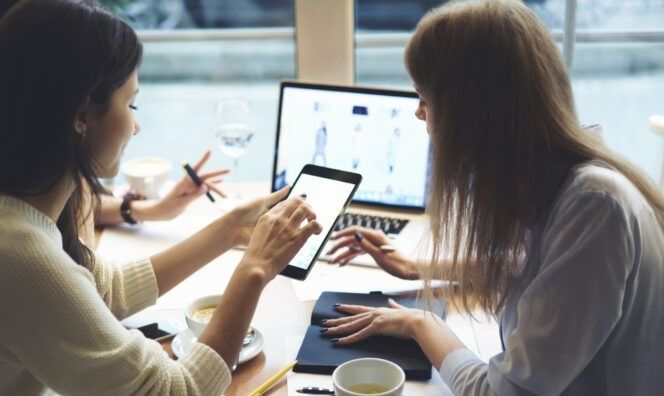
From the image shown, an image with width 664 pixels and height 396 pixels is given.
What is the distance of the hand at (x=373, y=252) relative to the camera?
143cm

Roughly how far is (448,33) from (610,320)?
43 centimetres

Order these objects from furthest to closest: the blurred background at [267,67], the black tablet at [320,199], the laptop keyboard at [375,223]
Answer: the blurred background at [267,67], the laptop keyboard at [375,223], the black tablet at [320,199]

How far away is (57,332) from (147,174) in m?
0.97

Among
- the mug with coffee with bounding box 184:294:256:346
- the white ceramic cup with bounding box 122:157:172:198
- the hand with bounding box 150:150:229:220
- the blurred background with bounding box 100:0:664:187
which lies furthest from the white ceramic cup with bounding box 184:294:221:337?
the blurred background with bounding box 100:0:664:187

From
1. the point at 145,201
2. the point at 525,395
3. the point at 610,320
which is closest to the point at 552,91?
the point at 610,320

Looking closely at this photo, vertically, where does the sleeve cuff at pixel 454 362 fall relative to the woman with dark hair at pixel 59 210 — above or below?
below

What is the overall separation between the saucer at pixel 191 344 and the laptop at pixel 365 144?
0.50 m

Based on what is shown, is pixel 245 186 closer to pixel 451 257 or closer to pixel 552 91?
pixel 451 257

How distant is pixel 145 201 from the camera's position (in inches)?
69.5

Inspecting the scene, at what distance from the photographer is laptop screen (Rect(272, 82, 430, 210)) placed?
1712mm

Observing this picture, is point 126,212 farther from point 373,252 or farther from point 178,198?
point 373,252

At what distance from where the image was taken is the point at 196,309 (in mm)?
1269

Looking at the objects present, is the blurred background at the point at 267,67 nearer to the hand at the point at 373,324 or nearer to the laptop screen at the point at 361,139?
the laptop screen at the point at 361,139

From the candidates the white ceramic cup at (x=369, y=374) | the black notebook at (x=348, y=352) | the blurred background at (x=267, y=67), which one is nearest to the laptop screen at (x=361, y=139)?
the black notebook at (x=348, y=352)
